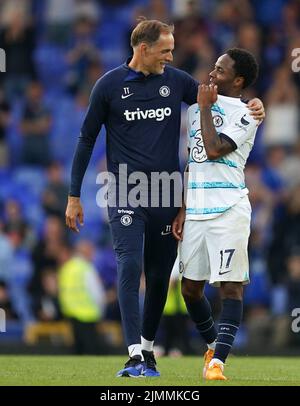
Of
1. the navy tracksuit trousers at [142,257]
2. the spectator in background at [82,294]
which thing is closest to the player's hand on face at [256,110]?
the navy tracksuit trousers at [142,257]

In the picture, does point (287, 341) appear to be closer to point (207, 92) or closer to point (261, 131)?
point (261, 131)

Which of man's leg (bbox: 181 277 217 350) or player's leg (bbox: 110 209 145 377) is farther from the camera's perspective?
man's leg (bbox: 181 277 217 350)

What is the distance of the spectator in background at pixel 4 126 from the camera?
1894 centimetres

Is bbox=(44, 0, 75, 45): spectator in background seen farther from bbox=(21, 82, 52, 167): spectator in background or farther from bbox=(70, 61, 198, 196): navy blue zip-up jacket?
bbox=(70, 61, 198, 196): navy blue zip-up jacket

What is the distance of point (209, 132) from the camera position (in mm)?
8695

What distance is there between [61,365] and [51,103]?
30.7 ft

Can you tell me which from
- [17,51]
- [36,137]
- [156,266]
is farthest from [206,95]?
[17,51]

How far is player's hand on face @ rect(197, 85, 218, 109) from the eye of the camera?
877cm

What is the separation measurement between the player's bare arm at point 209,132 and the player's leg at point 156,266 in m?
0.65

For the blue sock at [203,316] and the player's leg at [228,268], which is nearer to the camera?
the player's leg at [228,268]

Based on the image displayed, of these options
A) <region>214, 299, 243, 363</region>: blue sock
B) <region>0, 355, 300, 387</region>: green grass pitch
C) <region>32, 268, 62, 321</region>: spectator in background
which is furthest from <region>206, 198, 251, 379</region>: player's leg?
<region>32, 268, 62, 321</region>: spectator in background

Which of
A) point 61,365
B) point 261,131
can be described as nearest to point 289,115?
point 261,131

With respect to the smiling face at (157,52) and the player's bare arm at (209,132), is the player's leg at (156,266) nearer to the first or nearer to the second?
the player's bare arm at (209,132)

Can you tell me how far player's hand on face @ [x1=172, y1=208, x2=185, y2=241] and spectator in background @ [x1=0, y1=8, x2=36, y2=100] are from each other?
1067cm
